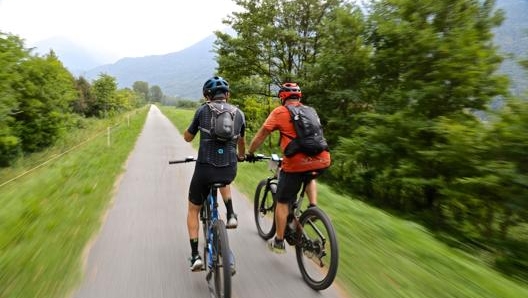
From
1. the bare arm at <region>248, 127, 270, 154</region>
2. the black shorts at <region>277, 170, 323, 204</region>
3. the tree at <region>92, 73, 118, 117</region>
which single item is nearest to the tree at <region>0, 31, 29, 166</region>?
the bare arm at <region>248, 127, 270, 154</region>

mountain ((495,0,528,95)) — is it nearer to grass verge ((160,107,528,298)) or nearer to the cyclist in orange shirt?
grass verge ((160,107,528,298))

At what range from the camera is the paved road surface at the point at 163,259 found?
3846mm

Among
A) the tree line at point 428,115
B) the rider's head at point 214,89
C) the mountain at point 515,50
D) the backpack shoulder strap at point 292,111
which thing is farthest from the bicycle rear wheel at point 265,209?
the mountain at point 515,50

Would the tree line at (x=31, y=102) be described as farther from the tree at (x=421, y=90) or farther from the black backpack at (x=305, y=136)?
the black backpack at (x=305, y=136)

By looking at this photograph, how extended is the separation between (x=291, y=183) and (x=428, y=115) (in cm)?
811

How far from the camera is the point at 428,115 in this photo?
10.7 meters

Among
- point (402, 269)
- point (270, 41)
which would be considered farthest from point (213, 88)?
point (270, 41)

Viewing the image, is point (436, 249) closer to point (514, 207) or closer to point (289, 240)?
point (289, 240)

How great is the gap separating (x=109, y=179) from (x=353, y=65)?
968 cm

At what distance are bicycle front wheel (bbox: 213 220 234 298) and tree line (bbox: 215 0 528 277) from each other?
6048mm

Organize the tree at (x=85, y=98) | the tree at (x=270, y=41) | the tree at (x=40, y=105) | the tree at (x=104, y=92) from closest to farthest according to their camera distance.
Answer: the tree at (x=270, y=41) → the tree at (x=40, y=105) → the tree at (x=104, y=92) → the tree at (x=85, y=98)

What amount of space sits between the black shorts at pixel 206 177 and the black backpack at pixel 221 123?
0.30 m

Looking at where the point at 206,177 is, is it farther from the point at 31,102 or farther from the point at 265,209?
the point at 31,102

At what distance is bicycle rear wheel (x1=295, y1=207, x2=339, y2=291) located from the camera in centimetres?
360
